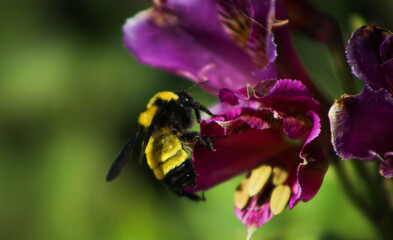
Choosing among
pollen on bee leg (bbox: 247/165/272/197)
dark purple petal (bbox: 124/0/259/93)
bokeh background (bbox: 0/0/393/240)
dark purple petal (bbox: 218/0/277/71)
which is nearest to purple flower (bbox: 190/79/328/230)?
pollen on bee leg (bbox: 247/165/272/197)

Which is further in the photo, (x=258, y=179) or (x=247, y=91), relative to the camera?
(x=258, y=179)

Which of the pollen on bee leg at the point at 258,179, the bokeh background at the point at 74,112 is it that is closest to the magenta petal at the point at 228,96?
the pollen on bee leg at the point at 258,179

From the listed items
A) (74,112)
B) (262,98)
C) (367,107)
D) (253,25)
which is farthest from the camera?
(74,112)

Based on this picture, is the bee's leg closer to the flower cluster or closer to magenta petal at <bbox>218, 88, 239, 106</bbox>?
the flower cluster

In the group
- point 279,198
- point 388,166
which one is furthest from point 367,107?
point 279,198

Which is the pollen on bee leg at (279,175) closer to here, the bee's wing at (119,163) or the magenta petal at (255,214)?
the magenta petal at (255,214)

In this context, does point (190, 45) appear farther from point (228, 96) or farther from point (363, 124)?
point (363, 124)
